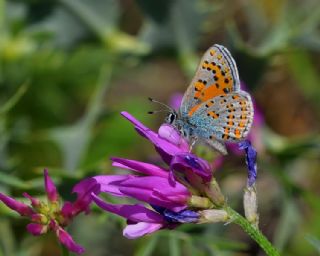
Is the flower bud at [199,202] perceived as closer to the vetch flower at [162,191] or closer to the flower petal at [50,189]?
the vetch flower at [162,191]

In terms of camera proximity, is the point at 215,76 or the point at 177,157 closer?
the point at 177,157

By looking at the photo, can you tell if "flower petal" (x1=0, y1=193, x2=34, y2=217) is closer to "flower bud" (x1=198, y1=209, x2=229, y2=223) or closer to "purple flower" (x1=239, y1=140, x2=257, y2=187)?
"flower bud" (x1=198, y1=209, x2=229, y2=223)

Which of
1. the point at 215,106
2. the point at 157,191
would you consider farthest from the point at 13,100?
the point at 157,191

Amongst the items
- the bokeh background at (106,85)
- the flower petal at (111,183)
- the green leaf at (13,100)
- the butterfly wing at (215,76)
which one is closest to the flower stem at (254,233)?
the flower petal at (111,183)

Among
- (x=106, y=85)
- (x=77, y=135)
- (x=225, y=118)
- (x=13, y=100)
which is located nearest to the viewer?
(x=225, y=118)

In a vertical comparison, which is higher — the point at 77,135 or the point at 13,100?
the point at 13,100

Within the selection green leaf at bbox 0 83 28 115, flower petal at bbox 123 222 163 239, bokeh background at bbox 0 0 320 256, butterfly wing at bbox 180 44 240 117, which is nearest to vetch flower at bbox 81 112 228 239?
flower petal at bbox 123 222 163 239


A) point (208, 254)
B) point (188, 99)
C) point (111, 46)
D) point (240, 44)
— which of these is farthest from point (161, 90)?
point (188, 99)

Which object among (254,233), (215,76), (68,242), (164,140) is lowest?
(68,242)

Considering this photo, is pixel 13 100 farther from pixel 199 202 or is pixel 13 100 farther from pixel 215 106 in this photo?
pixel 199 202
